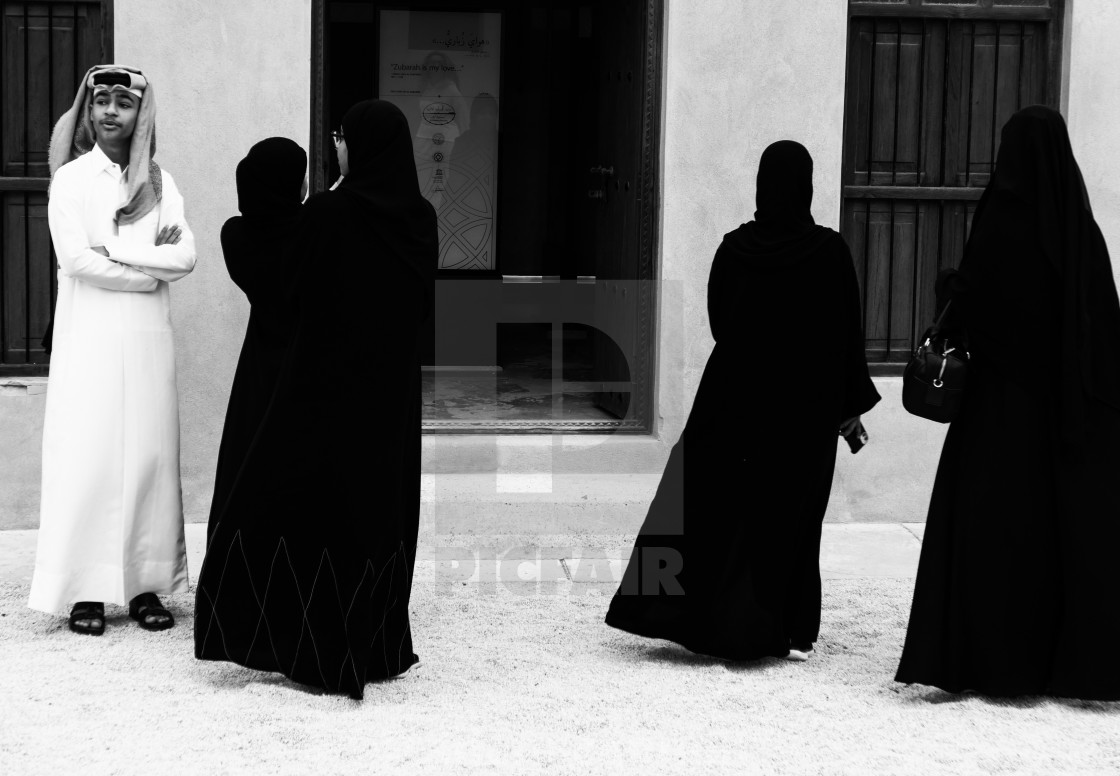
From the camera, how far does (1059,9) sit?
7.14 meters

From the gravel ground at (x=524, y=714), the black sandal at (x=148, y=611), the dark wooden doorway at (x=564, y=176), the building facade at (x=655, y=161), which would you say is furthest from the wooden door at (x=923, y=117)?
the black sandal at (x=148, y=611)

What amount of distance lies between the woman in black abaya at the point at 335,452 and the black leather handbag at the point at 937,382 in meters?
1.54

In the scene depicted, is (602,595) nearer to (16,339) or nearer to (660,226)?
(660,226)

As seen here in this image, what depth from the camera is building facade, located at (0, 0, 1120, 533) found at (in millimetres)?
6590

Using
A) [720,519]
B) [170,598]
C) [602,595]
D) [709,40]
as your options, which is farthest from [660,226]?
[170,598]

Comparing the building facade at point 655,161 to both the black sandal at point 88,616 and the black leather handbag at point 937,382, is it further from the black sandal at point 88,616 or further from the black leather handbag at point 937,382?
the black leather handbag at point 937,382

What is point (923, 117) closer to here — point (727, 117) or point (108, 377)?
point (727, 117)

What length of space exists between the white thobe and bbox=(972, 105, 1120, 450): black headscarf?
2853 millimetres

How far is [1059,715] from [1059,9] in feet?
13.1

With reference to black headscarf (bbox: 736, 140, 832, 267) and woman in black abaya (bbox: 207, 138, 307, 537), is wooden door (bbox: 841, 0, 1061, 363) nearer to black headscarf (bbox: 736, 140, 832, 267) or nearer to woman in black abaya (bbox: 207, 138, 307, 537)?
black headscarf (bbox: 736, 140, 832, 267)

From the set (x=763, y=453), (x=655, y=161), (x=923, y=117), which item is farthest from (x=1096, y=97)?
(x=763, y=453)

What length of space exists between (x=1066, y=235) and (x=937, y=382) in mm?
580

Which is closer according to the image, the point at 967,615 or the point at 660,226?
the point at 967,615

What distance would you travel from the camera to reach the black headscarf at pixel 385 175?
4332 millimetres
